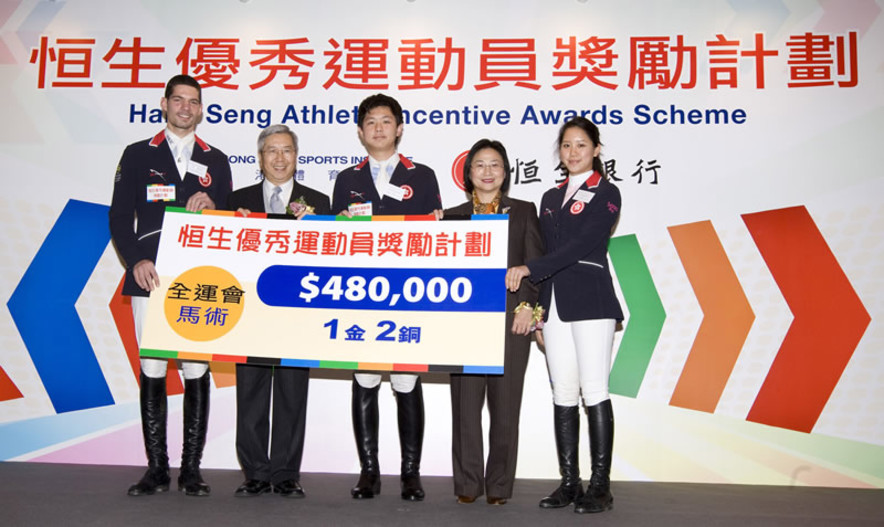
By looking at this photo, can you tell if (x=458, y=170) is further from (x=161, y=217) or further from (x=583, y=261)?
(x=161, y=217)

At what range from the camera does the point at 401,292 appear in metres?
2.85

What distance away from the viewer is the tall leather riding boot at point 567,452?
9.75ft

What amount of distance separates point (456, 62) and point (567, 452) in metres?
2.25

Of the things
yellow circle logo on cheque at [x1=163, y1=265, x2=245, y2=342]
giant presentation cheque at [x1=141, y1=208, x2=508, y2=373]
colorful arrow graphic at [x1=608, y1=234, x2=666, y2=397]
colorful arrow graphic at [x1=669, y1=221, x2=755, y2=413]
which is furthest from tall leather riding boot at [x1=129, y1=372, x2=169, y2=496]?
colorful arrow graphic at [x1=669, y1=221, x2=755, y2=413]

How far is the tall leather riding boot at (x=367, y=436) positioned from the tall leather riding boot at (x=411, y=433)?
0.11 m

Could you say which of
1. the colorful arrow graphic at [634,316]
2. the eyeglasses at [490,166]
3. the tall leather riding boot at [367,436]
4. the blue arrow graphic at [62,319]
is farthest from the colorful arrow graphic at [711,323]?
the blue arrow graphic at [62,319]

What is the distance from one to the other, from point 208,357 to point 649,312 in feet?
7.48

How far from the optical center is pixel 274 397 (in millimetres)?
3152

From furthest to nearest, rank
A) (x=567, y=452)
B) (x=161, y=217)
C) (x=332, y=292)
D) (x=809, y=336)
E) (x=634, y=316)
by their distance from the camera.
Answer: (x=634, y=316) → (x=809, y=336) → (x=161, y=217) → (x=567, y=452) → (x=332, y=292)

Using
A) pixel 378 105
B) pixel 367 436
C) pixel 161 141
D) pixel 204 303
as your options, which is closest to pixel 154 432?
pixel 204 303

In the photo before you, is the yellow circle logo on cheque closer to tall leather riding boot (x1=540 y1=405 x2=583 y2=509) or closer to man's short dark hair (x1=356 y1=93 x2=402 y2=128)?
man's short dark hair (x1=356 y1=93 x2=402 y2=128)

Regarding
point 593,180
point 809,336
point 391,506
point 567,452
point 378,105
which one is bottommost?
point 391,506

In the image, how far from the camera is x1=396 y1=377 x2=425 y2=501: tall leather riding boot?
3100 millimetres

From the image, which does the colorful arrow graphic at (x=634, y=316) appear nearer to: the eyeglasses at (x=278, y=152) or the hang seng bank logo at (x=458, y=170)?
the hang seng bank logo at (x=458, y=170)
